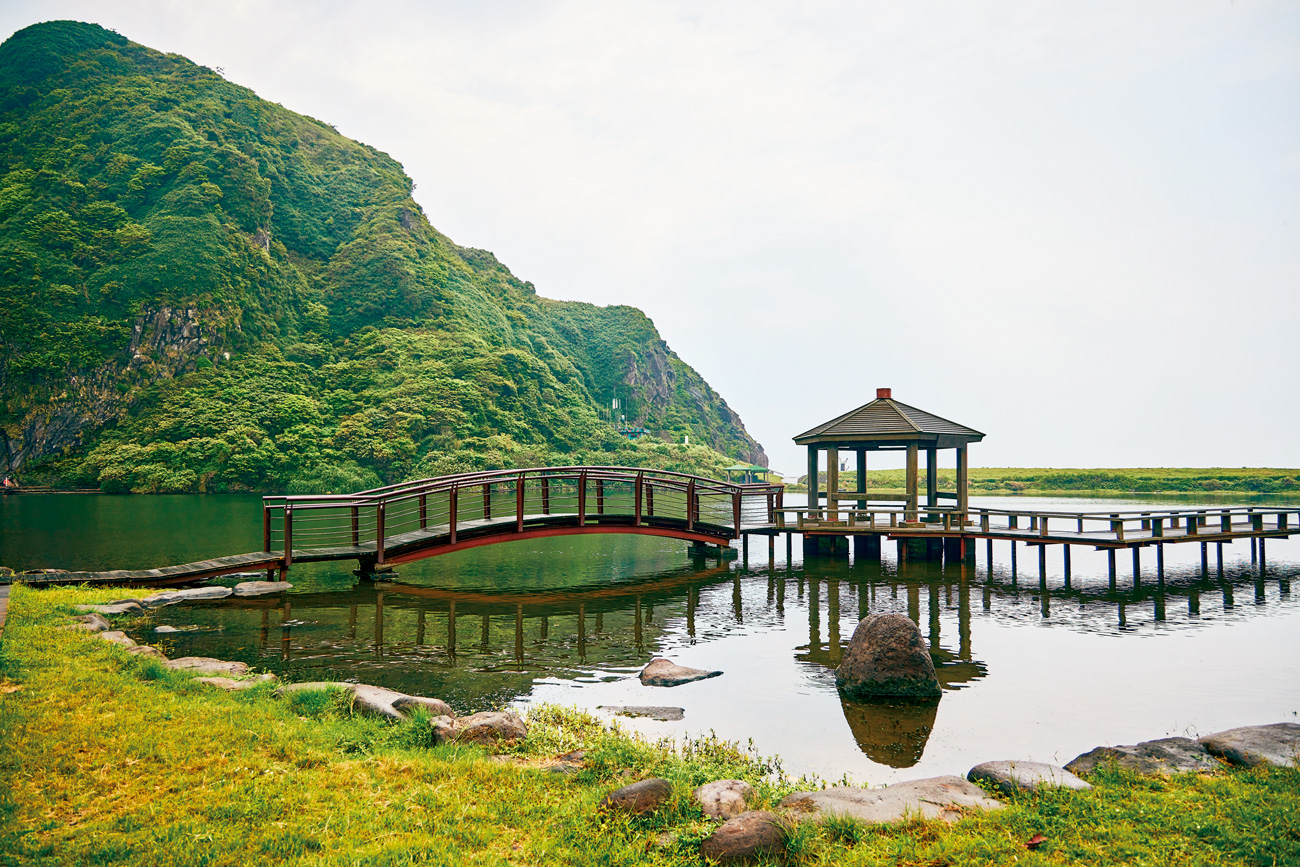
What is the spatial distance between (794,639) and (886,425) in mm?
9306

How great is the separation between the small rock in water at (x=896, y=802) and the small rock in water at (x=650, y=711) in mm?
2789

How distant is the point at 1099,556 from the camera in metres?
22.6

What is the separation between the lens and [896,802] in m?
4.80

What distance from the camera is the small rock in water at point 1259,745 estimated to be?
5.28m

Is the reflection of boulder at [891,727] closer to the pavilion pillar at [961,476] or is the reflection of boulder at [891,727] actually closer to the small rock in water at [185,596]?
the small rock in water at [185,596]

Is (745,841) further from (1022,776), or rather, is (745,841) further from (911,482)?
(911,482)

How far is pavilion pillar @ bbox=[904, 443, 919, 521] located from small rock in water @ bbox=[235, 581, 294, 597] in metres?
15.3

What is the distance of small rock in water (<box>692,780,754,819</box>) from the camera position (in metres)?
4.52

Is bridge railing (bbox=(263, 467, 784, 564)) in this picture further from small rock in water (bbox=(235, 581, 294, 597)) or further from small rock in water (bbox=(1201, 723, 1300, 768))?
small rock in water (bbox=(1201, 723, 1300, 768))


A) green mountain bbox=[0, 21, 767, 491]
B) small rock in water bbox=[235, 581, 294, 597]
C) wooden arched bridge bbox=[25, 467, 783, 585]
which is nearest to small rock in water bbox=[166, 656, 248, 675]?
wooden arched bridge bbox=[25, 467, 783, 585]

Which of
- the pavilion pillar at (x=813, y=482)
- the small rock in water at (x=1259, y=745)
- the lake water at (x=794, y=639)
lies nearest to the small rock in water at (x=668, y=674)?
the lake water at (x=794, y=639)

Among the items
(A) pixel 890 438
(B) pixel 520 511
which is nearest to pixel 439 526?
(B) pixel 520 511

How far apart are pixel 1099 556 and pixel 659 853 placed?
932 inches

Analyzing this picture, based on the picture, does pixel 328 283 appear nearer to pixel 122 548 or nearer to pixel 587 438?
pixel 587 438
